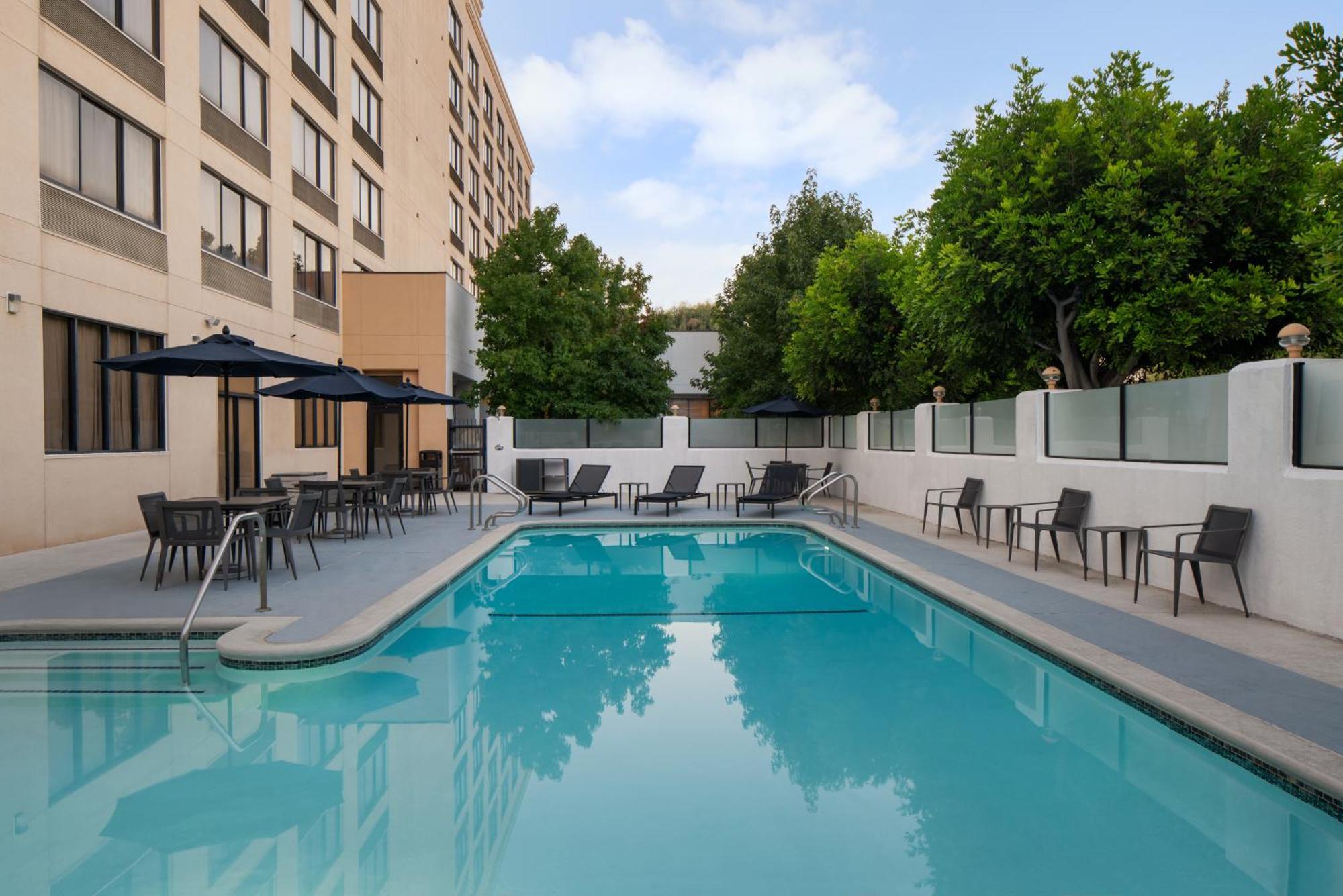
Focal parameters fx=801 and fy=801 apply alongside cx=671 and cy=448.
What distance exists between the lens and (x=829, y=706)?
17.2 ft

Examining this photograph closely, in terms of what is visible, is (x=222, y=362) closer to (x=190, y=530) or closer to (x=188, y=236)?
(x=190, y=530)

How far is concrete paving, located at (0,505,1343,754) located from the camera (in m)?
4.71

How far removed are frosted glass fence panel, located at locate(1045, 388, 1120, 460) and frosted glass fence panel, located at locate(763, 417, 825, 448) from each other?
30.7 feet

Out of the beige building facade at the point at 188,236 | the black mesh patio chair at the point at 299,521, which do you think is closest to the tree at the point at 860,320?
the beige building facade at the point at 188,236

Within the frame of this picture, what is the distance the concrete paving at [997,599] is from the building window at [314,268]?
28.8 ft

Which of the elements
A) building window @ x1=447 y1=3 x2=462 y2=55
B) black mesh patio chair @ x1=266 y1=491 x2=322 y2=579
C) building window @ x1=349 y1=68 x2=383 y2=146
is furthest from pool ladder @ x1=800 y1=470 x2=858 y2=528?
building window @ x1=447 y1=3 x2=462 y2=55

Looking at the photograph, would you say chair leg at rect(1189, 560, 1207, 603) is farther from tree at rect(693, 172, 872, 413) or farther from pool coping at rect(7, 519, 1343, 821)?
tree at rect(693, 172, 872, 413)

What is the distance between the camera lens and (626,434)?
18.7 metres

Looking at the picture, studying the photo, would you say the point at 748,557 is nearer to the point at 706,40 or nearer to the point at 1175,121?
the point at 1175,121

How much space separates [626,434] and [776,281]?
20.9 feet

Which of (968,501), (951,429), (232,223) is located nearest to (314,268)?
(232,223)

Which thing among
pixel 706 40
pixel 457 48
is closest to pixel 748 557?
pixel 706 40

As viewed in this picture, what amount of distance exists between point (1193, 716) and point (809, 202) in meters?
19.4

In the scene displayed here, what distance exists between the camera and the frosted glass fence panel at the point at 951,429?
1244 cm
